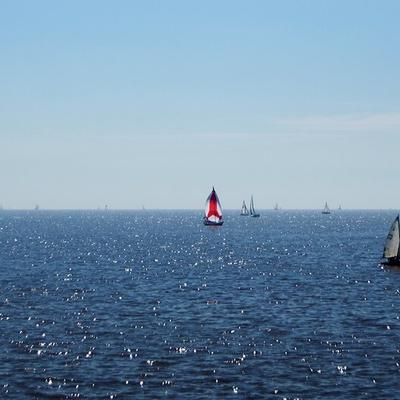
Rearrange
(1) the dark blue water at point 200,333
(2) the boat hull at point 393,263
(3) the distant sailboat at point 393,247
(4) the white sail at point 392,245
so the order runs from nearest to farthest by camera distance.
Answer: (1) the dark blue water at point 200,333 < (3) the distant sailboat at point 393,247 < (2) the boat hull at point 393,263 < (4) the white sail at point 392,245

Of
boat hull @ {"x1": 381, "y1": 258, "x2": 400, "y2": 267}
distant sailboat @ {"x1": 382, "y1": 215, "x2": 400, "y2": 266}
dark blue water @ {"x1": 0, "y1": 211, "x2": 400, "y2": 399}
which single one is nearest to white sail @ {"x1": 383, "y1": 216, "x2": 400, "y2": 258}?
distant sailboat @ {"x1": 382, "y1": 215, "x2": 400, "y2": 266}

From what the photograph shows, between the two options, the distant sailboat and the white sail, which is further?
the white sail

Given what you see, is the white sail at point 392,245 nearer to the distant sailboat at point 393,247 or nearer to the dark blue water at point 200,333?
the distant sailboat at point 393,247

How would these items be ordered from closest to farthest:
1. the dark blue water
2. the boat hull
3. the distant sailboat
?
the dark blue water < the distant sailboat < the boat hull

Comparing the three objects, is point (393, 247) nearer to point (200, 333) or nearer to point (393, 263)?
point (393, 263)

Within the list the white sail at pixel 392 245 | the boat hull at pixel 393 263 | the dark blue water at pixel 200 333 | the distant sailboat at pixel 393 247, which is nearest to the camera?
the dark blue water at pixel 200 333

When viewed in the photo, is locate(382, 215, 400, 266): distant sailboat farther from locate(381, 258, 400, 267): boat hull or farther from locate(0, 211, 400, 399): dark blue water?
locate(0, 211, 400, 399): dark blue water

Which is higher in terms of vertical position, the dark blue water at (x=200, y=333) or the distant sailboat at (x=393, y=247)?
the distant sailboat at (x=393, y=247)

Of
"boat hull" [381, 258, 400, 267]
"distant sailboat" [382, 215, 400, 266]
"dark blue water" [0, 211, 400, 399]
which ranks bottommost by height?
"dark blue water" [0, 211, 400, 399]

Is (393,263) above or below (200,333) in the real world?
above

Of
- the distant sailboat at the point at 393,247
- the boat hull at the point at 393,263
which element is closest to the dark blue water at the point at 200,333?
the boat hull at the point at 393,263

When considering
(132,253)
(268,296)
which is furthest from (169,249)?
(268,296)

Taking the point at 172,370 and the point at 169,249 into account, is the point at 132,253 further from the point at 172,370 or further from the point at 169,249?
the point at 172,370

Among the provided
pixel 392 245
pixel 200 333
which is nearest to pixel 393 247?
pixel 392 245
